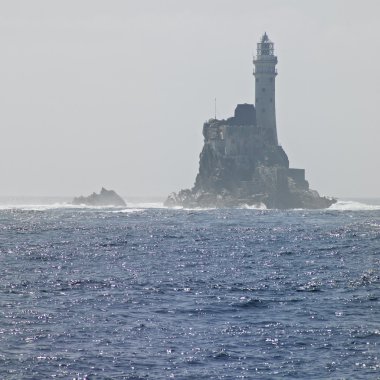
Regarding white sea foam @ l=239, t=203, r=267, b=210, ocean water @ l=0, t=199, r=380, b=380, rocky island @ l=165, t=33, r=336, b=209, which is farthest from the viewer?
rocky island @ l=165, t=33, r=336, b=209

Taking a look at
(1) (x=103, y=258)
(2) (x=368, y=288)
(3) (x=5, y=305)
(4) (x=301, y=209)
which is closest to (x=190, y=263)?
(1) (x=103, y=258)

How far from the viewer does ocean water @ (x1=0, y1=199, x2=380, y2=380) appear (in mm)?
40438

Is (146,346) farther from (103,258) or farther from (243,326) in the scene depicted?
(103,258)

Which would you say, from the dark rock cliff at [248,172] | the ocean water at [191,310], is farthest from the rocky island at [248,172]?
the ocean water at [191,310]

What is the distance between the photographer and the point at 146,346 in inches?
1718

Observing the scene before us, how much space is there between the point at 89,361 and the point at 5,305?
574 inches

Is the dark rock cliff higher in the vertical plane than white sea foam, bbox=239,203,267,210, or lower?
higher

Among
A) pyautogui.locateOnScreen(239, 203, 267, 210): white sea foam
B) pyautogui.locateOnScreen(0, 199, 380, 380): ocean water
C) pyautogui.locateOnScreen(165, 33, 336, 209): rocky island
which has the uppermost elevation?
pyautogui.locateOnScreen(165, 33, 336, 209): rocky island

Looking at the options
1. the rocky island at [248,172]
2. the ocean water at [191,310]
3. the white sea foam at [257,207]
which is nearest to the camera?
the ocean water at [191,310]

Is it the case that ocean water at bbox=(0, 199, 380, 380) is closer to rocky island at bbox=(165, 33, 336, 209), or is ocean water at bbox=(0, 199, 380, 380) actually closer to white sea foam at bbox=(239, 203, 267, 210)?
white sea foam at bbox=(239, 203, 267, 210)

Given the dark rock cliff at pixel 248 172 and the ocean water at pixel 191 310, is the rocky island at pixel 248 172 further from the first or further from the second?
the ocean water at pixel 191 310

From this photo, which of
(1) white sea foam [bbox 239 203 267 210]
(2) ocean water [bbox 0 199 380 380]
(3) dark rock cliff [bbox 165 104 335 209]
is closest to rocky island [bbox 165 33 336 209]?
(3) dark rock cliff [bbox 165 104 335 209]

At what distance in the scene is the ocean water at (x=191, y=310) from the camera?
40438 millimetres

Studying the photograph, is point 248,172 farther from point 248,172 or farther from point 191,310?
point 191,310
